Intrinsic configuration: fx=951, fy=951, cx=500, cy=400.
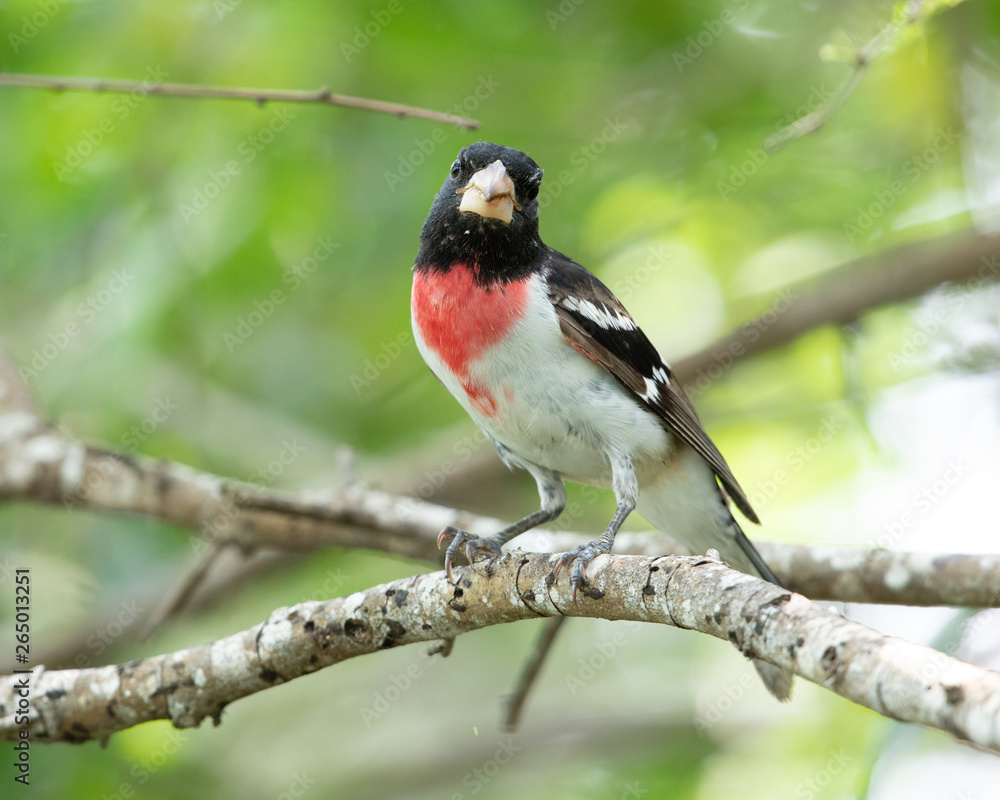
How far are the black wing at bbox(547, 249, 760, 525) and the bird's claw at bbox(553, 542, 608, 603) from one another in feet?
3.57

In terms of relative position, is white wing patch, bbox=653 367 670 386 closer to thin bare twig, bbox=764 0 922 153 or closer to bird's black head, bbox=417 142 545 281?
bird's black head, bbox=417 142 545 281

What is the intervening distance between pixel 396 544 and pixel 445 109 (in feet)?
8.61

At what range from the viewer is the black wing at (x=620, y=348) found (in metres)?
4.09

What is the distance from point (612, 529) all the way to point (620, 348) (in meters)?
0.95

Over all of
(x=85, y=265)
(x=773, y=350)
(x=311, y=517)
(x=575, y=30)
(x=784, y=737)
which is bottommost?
(x=784, y=737)

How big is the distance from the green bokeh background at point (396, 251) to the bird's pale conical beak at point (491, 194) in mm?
1741

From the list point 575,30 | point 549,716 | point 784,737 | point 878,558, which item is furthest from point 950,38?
point 549,716

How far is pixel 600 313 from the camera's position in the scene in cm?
423

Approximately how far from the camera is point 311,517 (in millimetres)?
4516

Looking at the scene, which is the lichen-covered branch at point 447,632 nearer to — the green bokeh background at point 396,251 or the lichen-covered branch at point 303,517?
the lichen-covered branch at point 303,517

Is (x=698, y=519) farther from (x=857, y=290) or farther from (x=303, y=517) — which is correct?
(x=857, y=290)

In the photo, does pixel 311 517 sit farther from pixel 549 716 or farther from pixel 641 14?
pixel 641 14

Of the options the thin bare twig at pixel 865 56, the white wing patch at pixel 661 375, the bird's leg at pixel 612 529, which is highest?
the thin bare twig at pixel 865 56

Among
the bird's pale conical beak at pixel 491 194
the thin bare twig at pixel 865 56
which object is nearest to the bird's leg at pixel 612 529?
the bird's pale conical beak at pixel 491 194
